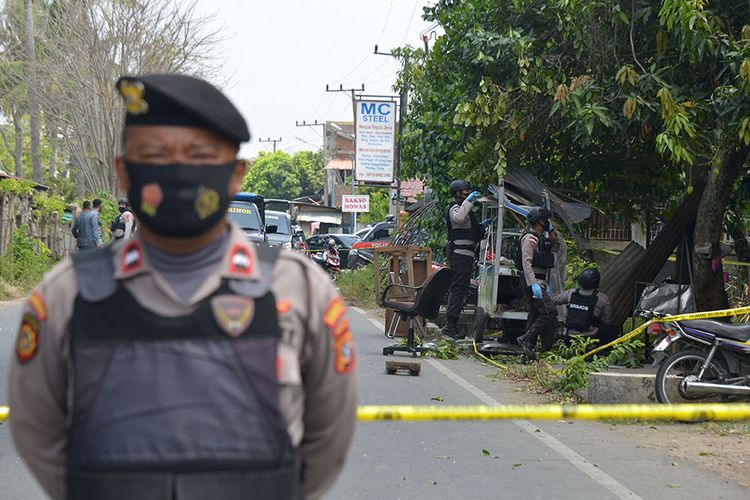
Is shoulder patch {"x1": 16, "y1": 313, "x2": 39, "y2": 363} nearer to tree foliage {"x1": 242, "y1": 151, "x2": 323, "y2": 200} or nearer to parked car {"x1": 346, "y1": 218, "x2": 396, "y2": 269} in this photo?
parked car {"x1": 346, "y1": 218, "x2": 396, "y2": 269}

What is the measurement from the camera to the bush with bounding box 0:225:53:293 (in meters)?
22.6

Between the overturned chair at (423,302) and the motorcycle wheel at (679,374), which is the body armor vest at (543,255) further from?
the motorcycle wheel at (679,374)

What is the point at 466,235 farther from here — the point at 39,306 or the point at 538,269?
the point at 39,306

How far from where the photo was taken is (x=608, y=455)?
25.6 feet

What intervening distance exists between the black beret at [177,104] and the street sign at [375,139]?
28.2 m

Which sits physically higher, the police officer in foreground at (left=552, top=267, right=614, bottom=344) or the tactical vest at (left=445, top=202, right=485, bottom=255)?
the tactical vest at (left=445, top=202, right=485, bottom=255)

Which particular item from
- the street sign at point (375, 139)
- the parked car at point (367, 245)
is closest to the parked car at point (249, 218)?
the street sign at point (375, 139)

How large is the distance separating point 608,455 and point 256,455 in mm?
5843

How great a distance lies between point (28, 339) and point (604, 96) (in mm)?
11020

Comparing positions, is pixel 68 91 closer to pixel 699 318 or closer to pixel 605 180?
pixel 605 180

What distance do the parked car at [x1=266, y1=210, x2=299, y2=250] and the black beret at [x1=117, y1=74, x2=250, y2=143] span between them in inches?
918

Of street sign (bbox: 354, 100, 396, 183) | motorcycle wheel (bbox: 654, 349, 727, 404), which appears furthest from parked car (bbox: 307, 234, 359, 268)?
motorcycle wheel (bbox: 654, 349, 727, 404)

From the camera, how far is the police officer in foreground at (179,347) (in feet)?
7.61

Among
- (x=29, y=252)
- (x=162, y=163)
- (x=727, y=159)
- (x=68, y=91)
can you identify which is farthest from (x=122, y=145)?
(x=68, y=91)
